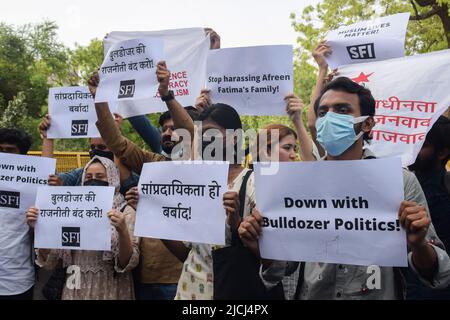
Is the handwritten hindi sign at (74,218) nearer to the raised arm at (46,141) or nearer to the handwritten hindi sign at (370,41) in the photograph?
the raised arm at (46,141)

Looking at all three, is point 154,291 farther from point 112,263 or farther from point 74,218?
point 74,218

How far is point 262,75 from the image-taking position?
13.3 ft

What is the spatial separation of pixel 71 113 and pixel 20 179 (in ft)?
3.13

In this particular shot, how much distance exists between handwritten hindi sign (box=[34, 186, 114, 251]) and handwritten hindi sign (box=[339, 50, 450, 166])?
1952 millimetres

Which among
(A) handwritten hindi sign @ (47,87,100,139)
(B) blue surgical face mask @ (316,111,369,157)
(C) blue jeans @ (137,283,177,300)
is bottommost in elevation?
(C) blue jeans @ (137,283,177,300)

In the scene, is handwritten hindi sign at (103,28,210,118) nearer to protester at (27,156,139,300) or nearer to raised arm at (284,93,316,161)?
raised arm at (284,93,316,161)

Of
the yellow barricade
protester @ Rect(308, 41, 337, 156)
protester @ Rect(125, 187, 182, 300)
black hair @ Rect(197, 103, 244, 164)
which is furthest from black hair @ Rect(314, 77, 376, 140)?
the yellow barricade

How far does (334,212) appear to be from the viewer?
94.4 inches

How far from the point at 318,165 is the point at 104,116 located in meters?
2.01

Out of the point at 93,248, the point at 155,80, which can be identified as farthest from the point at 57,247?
the point at 155,80

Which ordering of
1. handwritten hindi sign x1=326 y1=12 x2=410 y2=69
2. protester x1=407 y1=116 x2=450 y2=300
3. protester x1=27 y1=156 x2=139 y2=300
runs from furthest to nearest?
handwritten hindi sign x1=326 y1=12 x2=410 y2=69
protester x1=27 y1=156 x2=139 y2=300
protester x1=407 y1=116 x2=450 y2=300

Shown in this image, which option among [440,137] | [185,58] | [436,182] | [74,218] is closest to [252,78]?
[185,58]

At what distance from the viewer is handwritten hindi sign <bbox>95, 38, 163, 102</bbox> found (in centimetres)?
381
